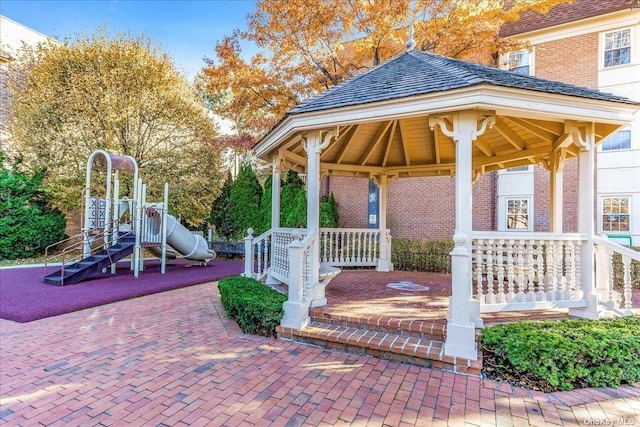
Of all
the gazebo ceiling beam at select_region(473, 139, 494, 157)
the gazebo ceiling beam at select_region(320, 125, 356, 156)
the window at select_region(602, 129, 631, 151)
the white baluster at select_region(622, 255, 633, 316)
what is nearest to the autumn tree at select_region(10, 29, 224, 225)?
the gazebo ceiling beam at select_region(320, 125, 356, 156)

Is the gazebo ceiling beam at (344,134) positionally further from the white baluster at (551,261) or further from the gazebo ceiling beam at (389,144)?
the white baluster at (551,261)

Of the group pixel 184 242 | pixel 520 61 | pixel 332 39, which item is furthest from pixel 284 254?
pixel 520 61

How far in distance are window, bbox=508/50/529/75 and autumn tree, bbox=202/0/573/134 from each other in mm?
672

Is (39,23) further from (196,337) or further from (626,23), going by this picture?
(626,23)

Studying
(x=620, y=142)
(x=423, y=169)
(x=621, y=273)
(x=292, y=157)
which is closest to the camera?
(x=292, y=157)

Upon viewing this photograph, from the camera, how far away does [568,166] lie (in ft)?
38.3

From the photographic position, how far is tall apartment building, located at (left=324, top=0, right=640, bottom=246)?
36.7 feet

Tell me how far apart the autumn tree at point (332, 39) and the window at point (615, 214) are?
246 inches

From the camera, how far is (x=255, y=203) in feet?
51.8

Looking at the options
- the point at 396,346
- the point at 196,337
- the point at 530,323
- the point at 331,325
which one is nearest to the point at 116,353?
the point at 196,337

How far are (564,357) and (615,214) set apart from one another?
11223 mm

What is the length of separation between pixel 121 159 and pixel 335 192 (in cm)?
833

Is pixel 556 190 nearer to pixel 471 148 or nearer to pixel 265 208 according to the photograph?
pixel 471 148

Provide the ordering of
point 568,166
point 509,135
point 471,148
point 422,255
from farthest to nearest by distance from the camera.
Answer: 1. point 568,166
2. point 422,255
3. point 509,135
4. point 471,148
